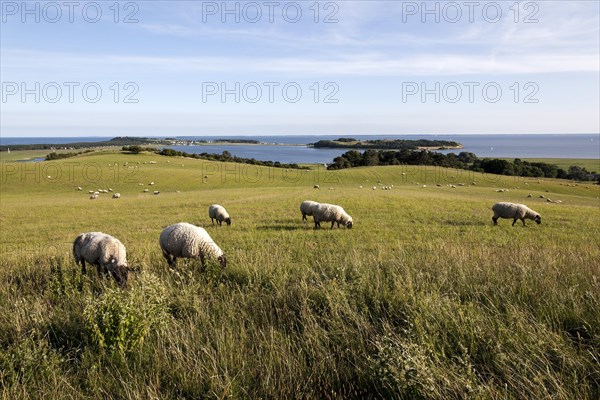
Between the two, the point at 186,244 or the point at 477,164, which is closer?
the point at 186,244

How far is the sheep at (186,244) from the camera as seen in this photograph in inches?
404

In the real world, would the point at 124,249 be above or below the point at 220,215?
above

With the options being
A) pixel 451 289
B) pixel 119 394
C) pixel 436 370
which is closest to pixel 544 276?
pixel 451 289

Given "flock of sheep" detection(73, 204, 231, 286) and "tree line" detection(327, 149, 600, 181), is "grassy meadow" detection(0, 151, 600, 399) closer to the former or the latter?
"flock of sheep" detection(73, 204, 231, 286)

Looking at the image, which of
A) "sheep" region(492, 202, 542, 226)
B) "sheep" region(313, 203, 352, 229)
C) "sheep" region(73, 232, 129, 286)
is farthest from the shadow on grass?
"sheep" region(492, 202, 542, 226)

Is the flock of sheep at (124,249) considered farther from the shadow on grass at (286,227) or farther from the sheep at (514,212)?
the sheep at (514,212)

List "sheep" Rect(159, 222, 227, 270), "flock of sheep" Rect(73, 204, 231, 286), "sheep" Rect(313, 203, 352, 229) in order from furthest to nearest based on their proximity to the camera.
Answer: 1. "sheep" Rect(313, 203, 352, 229)
2. "sheep" Rect(159, 222, 227, 270)
3. "flock of sheep" Rect(73, 204, 231, 286)

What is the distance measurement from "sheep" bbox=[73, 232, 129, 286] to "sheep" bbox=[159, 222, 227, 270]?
125 cm

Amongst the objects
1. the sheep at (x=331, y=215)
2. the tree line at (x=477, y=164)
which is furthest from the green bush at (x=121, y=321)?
the tree line at (x=477, y=164)

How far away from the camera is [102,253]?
969 cm

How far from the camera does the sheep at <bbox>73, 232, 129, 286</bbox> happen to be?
9219mm

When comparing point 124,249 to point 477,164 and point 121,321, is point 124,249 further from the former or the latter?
point 477,164

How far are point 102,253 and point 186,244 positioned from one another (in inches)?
87.0

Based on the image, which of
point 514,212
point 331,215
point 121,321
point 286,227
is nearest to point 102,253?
point 121,321
